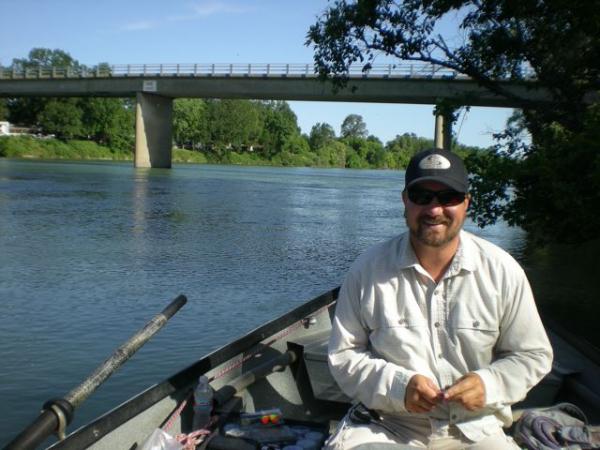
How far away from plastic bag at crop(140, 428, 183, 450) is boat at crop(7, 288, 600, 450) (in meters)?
0.07

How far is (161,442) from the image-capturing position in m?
3.26

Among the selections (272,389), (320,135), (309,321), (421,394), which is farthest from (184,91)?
(320,135)

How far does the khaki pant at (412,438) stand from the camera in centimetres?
275

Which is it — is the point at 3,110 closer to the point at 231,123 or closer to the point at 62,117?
the point at 62,117

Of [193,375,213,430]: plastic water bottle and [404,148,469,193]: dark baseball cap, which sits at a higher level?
[404,148,469,193]: dark baseball cap

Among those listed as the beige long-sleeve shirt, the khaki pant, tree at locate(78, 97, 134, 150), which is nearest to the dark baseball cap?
the beige long-sleeve shirt

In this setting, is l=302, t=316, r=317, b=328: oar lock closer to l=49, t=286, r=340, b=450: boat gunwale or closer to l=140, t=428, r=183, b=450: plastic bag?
l=49, t=286, r=340, b=450: boat gunwale

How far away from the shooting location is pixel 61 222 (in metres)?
18.2

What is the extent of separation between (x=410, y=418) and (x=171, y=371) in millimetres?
4517

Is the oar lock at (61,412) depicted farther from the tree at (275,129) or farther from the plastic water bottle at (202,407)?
the tree at (275,129)

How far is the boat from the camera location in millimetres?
3328

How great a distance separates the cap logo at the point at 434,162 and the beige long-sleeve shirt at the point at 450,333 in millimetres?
343

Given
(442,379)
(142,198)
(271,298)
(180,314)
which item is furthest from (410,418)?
(142,198)

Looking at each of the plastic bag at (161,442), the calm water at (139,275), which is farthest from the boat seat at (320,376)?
the calm water at (139,275)
